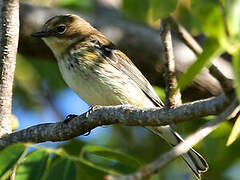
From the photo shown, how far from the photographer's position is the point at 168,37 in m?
3.15

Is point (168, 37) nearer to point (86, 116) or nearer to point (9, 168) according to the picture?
point (86, 116)

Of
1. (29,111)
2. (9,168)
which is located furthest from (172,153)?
(29,111)

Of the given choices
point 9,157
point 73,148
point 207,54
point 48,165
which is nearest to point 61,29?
point 73,148

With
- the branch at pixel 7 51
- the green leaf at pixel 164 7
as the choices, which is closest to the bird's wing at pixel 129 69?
the branch at pixel 7 51

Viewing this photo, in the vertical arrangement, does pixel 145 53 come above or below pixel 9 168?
below

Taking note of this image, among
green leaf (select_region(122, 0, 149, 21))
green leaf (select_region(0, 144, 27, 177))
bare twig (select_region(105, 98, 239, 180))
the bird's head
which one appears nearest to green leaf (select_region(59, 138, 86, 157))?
the bird's head

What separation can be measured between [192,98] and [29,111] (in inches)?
104

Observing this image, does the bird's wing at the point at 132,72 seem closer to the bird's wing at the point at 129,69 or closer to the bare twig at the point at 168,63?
the bird's wing at the point at 129,69

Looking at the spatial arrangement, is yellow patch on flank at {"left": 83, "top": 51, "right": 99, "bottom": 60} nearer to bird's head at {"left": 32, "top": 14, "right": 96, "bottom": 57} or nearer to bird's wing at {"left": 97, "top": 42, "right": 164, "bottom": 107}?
bird's wing at {"left": 97, "top": 42, "right": 164, "bottom": 107}

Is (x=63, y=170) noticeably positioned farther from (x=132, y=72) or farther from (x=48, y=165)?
(x=132, y=72)

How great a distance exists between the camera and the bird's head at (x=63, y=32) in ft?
17.9

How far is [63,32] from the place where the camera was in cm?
571

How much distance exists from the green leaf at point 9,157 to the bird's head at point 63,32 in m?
2.60

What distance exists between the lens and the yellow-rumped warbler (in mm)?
4766
